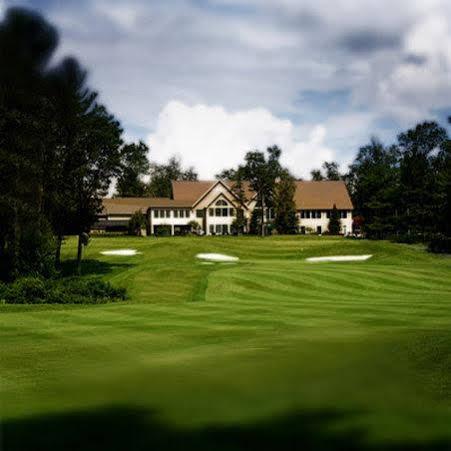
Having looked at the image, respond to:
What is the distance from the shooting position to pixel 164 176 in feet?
598

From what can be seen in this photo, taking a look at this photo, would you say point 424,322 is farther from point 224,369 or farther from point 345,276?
point 345,276

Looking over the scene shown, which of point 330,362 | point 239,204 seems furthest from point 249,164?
point 330,362

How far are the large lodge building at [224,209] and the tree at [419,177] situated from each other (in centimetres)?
1589

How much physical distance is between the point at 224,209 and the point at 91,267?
189ft

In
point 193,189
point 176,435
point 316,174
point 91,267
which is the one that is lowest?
point 91,267

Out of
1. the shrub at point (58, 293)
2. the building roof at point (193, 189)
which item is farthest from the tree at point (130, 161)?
the building roof at point (193, 189)

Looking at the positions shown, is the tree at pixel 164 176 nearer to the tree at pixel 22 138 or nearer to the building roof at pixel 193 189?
the building roof at pixel 193 189

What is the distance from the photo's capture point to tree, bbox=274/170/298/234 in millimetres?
98250

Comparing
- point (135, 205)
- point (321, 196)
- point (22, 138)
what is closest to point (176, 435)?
point (22, 138)

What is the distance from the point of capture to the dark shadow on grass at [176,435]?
6973mm

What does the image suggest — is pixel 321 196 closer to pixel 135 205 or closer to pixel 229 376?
pixel 135 205

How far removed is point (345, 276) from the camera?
33312 mm

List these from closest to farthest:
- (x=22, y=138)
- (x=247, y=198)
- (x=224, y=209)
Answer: (x=22, y=138)
(x=224, y=209)
(x=247, y=198)

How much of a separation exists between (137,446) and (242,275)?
25758 mm
